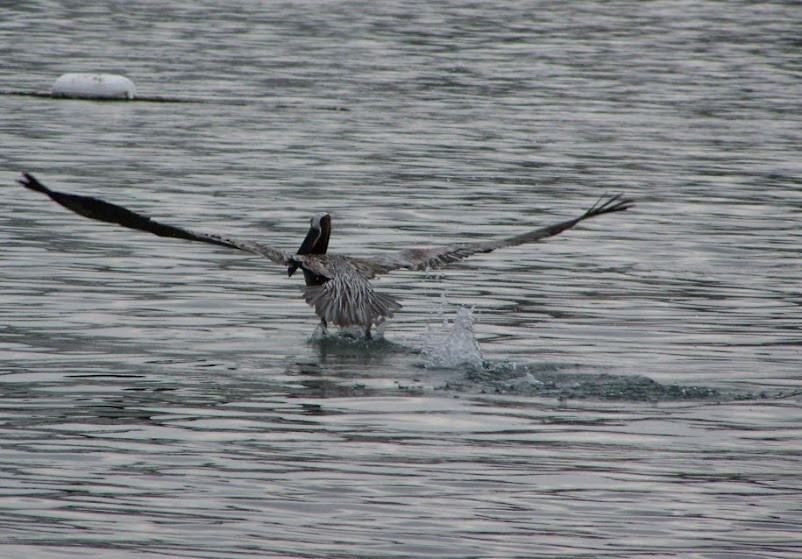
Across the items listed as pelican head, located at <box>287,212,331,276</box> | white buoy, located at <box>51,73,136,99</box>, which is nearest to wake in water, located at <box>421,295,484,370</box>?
pelican head, located at <box>287,212,331,276</box>

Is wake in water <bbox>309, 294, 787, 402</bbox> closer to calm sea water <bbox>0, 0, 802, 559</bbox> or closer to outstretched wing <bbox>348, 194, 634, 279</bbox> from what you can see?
calm sea water <bbox>0, 0, 802, 559</bbox>

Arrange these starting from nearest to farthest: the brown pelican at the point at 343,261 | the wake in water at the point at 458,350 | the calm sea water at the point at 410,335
Result: the calm sea water at the point at 410,335 < the brown pelican at the point at 343,261 < the wake in water at the point at 458,350

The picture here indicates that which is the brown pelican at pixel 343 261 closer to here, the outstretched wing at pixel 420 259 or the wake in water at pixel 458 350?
the outstretched wing at pixel 420 259

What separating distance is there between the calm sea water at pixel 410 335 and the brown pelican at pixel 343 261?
45 centimetres

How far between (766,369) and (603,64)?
99.1ft

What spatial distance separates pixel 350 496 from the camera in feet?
30.6

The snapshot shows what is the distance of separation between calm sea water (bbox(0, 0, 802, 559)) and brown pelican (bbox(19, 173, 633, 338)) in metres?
0.45

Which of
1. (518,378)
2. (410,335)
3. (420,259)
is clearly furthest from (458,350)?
(420,259)


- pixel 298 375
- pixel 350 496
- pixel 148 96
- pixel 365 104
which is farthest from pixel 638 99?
pixel 350 496

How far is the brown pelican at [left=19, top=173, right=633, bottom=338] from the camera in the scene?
12.1 metres

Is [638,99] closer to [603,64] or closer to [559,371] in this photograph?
[603,64]

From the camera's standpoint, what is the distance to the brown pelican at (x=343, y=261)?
1205 centimetres

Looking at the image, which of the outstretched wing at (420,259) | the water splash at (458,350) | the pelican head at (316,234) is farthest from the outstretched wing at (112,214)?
the pelican head at (316,234)

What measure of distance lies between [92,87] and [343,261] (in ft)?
62.2
